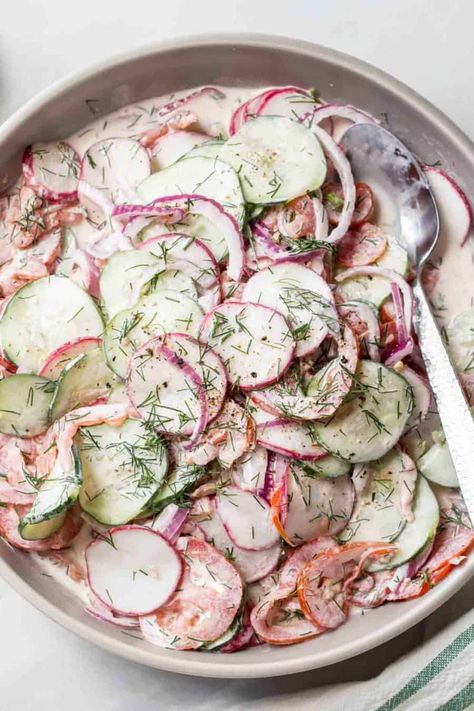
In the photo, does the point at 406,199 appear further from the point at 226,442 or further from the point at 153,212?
the point at 226,442

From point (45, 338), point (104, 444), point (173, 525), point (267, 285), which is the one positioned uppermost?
point (267, 285)

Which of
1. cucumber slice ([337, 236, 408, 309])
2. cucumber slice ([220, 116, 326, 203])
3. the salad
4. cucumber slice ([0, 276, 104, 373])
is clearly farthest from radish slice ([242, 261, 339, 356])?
cucumber slice ([0, 276, 104, 373])

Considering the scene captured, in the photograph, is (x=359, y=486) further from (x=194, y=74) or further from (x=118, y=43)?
(x=118, y=43)

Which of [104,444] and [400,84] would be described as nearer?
[104,444]

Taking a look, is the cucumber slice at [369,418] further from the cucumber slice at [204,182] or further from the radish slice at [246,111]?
the radish slice at [246,111]

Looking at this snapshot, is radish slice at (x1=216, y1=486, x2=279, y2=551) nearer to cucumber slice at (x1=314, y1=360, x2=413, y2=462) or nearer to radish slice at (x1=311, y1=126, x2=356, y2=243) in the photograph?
cucumber slice at (x1=314, y1=360, x2=413, y2=462)

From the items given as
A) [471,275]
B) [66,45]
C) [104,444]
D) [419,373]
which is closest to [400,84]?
[471,275]
